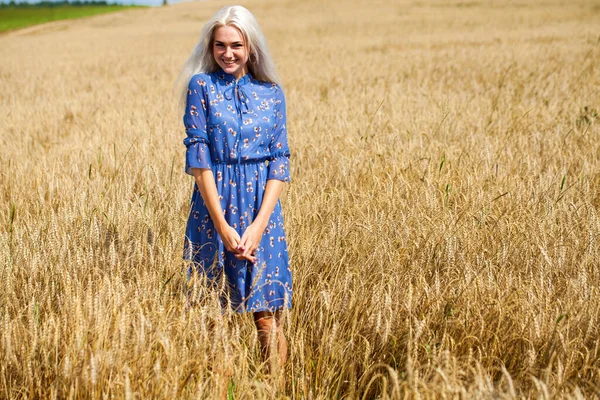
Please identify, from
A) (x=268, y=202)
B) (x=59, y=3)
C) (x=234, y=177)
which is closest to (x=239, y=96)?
(x=234, y=177)

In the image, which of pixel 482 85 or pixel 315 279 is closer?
pixel 315 279

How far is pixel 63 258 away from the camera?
6.63ft

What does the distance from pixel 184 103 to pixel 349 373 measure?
44.8 inches

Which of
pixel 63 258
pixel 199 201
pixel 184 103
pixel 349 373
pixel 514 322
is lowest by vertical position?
pixel 349 373

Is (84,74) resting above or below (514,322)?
above

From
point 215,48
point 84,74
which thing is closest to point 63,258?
point 215,48

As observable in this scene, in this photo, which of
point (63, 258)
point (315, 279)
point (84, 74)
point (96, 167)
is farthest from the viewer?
point (84, 74)

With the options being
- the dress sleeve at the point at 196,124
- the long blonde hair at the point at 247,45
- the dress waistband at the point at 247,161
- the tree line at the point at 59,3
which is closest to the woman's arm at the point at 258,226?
the dress waistband at the point at 247,161

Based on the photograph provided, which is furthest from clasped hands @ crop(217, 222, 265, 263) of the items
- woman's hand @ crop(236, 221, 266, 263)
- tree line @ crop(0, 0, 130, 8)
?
tree line @ crop(0, 0, 130, 8)

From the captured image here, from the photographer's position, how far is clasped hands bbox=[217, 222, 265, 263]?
67.7 inches

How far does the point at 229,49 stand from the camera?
1835mm

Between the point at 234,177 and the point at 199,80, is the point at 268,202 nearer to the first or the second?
the point at 234,177

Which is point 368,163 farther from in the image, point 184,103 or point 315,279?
point 184,103

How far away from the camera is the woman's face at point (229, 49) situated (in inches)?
72.1
